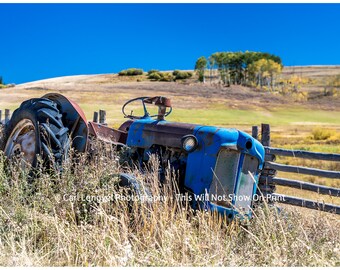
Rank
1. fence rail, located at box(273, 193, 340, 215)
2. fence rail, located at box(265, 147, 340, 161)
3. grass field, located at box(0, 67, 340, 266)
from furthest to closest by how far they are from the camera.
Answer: fence rail, located at box(265, 147, 340, 161)
fence rail, located at box(273, 193, 340, 215)
grass field, located at box(0, 67, 340, 266)

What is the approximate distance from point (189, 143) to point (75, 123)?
178 centimetres

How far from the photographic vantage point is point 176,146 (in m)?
4.48

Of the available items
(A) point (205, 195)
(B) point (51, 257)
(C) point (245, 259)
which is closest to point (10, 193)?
(B) point (51, 257)

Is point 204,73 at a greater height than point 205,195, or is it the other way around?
point 204,73

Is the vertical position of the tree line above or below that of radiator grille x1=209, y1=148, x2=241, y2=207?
above

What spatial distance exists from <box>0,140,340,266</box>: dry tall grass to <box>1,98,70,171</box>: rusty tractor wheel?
404mm

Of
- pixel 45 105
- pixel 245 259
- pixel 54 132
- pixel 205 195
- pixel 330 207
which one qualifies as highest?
pixel 45 105

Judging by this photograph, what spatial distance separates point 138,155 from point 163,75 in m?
91.8

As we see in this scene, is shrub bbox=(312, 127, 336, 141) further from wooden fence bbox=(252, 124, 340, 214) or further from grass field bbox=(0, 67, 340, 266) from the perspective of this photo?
grass field bbox=(0, 67, 340, 266)

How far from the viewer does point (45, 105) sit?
5.21 m

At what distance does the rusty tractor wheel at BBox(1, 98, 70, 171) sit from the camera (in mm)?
4797

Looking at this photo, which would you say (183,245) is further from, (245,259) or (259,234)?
(259,234)

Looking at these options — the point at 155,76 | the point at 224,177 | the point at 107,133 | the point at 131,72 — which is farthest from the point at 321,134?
the point at 131,72

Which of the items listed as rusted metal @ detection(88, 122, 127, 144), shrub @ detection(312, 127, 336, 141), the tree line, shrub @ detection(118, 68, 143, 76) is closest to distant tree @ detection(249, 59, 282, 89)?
the tree line
